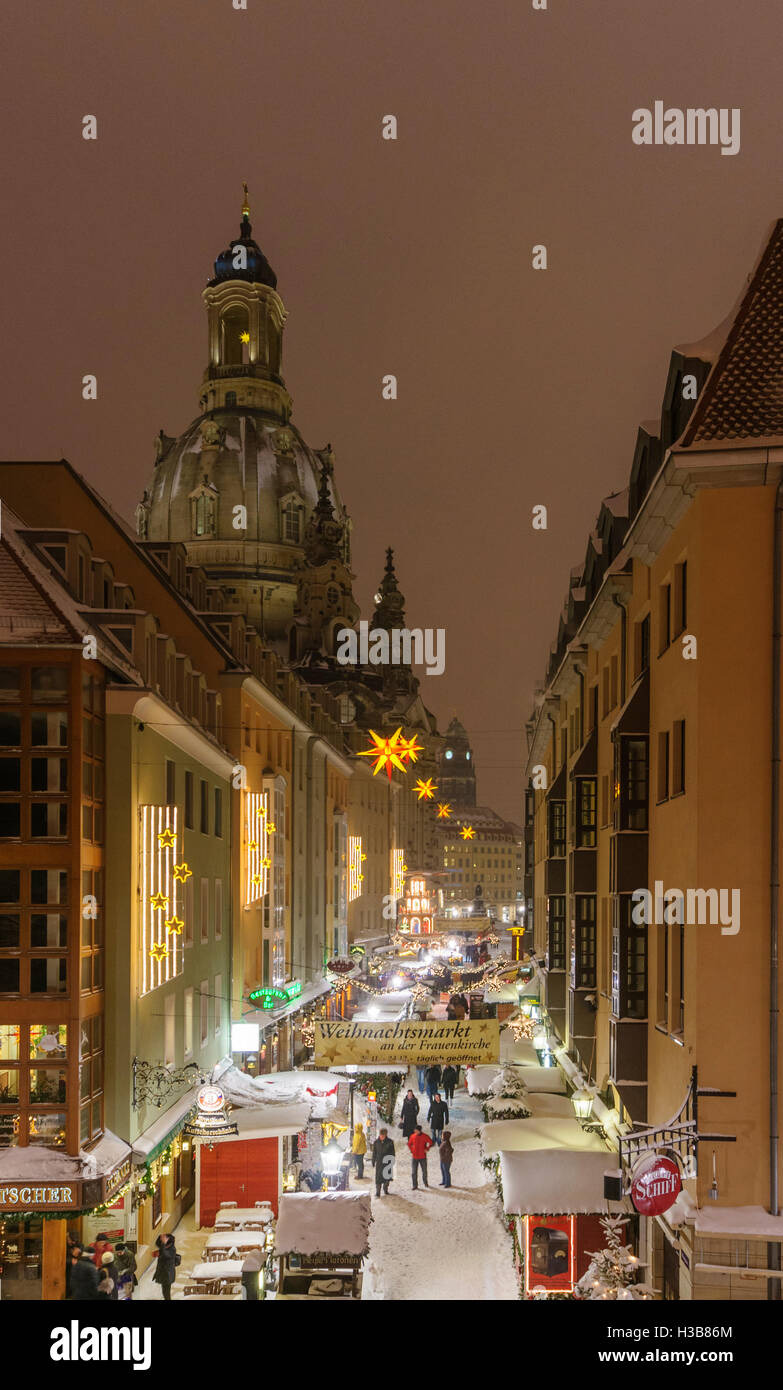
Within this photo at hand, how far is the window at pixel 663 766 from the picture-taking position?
20.6m

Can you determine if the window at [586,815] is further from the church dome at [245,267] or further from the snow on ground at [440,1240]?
the church dome at [245,267]

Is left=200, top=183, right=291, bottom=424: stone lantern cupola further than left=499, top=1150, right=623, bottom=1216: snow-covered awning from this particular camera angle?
Yes

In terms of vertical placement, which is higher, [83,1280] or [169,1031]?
[169,1031]

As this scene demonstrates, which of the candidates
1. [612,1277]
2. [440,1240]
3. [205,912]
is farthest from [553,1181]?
[205,912]

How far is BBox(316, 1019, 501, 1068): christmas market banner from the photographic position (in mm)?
28422

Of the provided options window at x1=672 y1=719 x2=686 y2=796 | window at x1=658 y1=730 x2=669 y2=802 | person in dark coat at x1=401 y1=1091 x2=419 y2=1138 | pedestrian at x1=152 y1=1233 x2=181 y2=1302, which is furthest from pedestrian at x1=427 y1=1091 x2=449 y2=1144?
window at x1=672 y1=719 x2=686 y2=796

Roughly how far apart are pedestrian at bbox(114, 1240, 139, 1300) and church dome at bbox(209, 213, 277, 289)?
116 metres

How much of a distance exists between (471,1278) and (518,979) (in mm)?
39826

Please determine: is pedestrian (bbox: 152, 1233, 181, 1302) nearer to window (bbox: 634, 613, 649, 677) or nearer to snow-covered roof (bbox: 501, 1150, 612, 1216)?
snow-covered roof (bbox: 501, 1150, 612, 1216)

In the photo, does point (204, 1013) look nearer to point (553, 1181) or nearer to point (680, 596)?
point (553, 1181)

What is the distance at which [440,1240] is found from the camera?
24.9m

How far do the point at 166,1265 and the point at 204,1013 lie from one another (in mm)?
10858

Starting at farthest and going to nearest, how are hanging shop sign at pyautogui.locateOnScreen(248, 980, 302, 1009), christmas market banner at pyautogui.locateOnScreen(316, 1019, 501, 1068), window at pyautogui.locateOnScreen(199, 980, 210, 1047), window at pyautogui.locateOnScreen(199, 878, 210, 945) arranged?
hanging shop sign at pyautogui.locateOnScreen(248, 980, 302, 1009), window at pyautogui.locateOnScreen(199, 878, 210, 945), window at pyautogui.locateOnScreen(199, 980, 210, 1047), christmas market banner at pyautogui.locateOnScreen(316, 1019, 501, 1068)

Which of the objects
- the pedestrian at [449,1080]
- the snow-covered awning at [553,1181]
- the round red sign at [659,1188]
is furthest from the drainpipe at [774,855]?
the pedestrian at [449,1080]
